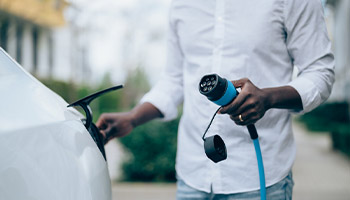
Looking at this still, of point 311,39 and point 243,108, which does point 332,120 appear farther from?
point 243,108

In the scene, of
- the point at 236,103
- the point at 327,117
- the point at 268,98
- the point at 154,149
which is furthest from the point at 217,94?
the point at 327,117

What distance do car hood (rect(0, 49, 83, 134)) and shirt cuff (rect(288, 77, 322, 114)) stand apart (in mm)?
785

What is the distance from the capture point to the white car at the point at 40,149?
1.01 metres

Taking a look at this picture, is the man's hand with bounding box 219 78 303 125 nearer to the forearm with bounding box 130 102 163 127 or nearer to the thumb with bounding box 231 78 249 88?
the thumb with bounding box 231 78 249 88

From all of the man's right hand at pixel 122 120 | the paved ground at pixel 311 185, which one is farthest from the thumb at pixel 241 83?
the paved ground at pixel 311 185

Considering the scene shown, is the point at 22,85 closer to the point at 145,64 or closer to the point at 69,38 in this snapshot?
the point at 69,38

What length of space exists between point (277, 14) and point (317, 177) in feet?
19.0

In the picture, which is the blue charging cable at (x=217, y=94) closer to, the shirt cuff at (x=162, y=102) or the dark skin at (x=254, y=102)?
the dark skin at (x=254, y=102)

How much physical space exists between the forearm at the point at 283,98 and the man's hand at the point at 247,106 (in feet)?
0.15

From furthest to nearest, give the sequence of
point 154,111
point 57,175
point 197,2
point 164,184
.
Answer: point 164,184
point 154,111
point 197,2
point 57,175

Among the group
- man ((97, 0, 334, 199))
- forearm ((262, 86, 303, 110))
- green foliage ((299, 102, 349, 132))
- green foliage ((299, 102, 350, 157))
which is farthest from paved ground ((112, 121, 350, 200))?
green foliage ((299, 102, 349, 132))

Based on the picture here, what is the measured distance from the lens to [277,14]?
1617 mm

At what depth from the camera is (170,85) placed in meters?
2.05

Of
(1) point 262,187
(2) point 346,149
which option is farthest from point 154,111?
(2) point 346,149
